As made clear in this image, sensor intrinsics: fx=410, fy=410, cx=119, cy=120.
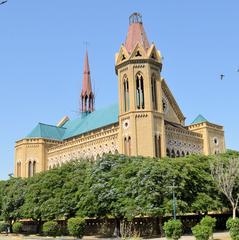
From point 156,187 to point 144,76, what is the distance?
23451mm

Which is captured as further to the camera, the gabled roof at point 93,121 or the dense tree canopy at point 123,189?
the gabled roof at point 93,121

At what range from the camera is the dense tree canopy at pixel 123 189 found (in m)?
34.2

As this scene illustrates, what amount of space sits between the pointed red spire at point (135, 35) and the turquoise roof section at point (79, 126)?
11218mm

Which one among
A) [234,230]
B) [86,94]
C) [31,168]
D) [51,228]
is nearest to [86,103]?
[86,94]

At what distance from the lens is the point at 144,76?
5475 cm

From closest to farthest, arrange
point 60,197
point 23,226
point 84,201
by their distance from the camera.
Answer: point 84,201, point 60,197, point 23,226

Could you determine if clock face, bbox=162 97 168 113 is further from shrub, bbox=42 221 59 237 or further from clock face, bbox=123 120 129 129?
shrub, bbox=42 221 59 237

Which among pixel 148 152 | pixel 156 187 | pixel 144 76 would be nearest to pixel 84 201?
pixel 156 187

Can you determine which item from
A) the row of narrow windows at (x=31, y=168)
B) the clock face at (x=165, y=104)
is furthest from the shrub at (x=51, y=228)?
the row of narrow windows at (x=31, y=168)

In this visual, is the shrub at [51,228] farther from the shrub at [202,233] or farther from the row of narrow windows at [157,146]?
the shrub at [202,233]

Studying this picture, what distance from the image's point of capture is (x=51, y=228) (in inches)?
1569

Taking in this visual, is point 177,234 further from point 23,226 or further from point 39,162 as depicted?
point 39,162

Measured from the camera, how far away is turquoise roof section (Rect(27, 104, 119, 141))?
213ft

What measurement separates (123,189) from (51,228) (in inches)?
367
